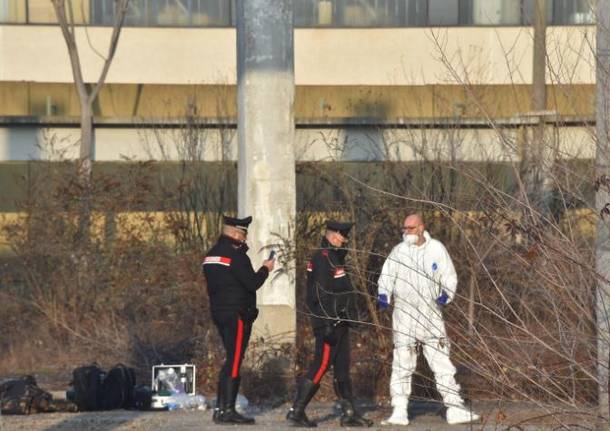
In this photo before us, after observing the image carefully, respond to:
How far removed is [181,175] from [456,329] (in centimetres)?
1161

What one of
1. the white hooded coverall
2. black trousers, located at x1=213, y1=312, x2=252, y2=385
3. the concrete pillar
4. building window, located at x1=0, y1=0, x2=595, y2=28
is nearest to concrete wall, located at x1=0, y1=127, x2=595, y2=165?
building window, located at x1=0, y1=0, x2=595, y2=28

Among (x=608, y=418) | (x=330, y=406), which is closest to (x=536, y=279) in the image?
(x=608, y=418)

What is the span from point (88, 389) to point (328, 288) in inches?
106

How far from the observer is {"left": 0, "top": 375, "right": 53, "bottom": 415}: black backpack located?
12922 mm

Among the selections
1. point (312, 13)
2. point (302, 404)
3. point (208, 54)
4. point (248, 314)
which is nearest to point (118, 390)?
point (248, 314)

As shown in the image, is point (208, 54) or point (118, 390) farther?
point (208, 54)

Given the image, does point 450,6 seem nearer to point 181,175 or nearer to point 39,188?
point 181,175

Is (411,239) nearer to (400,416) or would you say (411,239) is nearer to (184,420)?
(400,416)

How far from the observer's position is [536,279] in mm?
7828

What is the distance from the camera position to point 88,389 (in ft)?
42.8

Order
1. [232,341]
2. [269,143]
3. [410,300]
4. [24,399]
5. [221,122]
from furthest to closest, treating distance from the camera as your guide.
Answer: [221,122], [269,143], [24,399], [232,341], [410,300]

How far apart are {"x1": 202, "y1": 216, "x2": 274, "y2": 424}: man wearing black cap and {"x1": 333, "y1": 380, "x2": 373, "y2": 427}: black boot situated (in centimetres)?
83

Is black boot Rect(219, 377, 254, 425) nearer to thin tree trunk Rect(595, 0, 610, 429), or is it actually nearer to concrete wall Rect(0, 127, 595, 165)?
thin tree trunk Rect(595, 0, 610, 429)

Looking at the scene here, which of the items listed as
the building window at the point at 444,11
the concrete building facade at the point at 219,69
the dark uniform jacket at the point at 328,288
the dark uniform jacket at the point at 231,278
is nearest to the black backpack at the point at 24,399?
the dark uniform jacket at the point at 231,278
